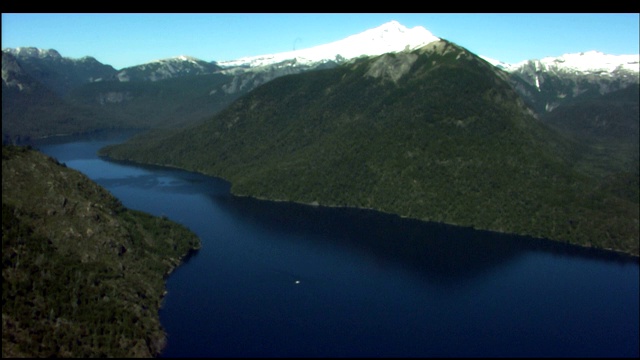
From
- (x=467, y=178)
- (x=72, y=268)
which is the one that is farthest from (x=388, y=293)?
(x=467, y=178)

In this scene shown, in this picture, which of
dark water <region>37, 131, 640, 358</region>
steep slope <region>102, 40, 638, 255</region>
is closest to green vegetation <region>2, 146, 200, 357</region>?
dark water <region>37, 131, 640, 358</region>

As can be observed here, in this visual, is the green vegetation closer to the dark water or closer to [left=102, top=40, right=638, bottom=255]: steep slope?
the dark water

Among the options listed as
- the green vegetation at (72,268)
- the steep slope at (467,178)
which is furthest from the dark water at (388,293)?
the steep slope at (467,178)

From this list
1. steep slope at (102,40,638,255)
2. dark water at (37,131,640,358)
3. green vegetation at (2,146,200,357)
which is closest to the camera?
green vegetation at (2,146,200,357)

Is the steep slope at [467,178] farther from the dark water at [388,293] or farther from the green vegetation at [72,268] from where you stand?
the green vegetation at [72,268]

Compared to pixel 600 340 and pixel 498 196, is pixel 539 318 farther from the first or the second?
pixel 498 196

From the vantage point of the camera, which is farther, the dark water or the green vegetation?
the dark water

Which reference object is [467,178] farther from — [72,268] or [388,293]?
[72,268]
